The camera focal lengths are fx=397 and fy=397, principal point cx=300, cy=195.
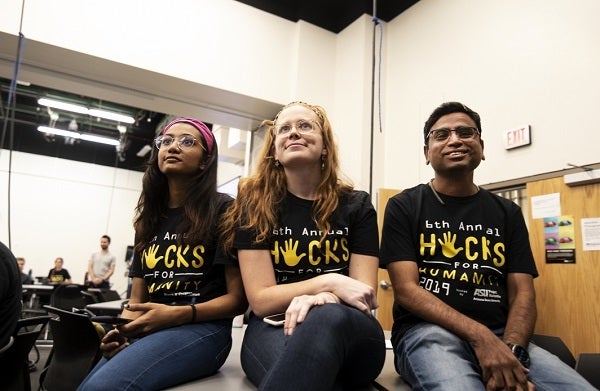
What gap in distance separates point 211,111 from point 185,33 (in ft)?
2.63

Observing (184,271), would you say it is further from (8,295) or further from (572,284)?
(572,284)

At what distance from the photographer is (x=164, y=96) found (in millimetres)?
3777

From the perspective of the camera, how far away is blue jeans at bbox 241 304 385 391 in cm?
89

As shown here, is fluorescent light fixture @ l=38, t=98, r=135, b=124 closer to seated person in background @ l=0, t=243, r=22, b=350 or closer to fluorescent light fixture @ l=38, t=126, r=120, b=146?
fluorescent light fixture @ l=38, t=126, r=120, b=146

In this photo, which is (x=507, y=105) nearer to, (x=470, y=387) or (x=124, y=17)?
(x=470, y=387)

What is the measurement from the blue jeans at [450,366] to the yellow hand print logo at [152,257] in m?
0.90

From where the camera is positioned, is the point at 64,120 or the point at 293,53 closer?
the point at 293,53

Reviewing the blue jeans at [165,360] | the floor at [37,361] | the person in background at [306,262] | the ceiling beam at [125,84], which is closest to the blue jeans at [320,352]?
the person in background at [306,262]

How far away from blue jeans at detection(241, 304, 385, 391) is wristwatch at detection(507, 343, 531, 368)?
412mm

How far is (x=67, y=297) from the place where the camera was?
444 centimetres

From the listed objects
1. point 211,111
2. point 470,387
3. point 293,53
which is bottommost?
point 470,387

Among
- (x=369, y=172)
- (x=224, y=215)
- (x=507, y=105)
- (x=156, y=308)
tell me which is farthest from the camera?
(x=369, y=172)

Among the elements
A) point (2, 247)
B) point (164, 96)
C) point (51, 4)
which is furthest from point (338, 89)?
point (2, 247)

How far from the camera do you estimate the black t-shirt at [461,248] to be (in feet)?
4.42
